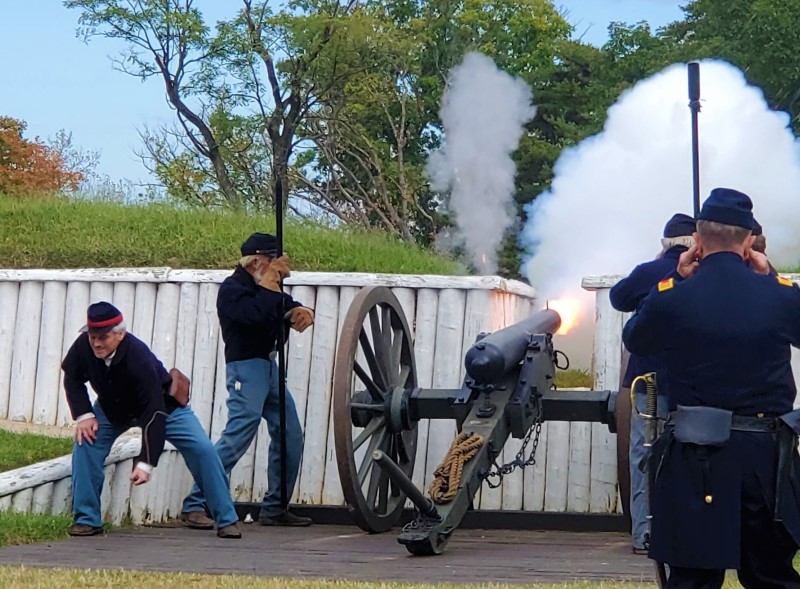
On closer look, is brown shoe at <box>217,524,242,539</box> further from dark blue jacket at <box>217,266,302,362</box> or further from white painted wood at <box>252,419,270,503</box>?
white painted wood at <box>252,419,270,503</box>

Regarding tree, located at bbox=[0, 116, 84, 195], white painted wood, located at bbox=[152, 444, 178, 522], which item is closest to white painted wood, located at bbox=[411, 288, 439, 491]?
white painted wood, located at bbox=[152, 444, 178, 522]

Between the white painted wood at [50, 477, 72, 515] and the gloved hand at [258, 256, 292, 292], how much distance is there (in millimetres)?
1681

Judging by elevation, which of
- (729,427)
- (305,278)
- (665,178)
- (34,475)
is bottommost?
(34,475)

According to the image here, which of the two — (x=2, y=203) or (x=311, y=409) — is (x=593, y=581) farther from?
(x=2, y=203)

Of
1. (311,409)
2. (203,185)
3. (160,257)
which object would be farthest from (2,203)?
(203,185)

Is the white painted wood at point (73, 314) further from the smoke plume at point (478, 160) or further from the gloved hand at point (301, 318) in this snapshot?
the smoke plume at point (478, 160)

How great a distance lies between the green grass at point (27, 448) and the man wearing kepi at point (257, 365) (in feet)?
3.49

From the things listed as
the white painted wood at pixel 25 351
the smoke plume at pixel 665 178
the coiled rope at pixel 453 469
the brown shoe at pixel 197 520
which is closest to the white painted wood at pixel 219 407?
the brown shoe at pixel 197 520

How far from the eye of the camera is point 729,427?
16.0ft

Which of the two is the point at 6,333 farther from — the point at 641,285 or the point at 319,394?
the point at 641,285

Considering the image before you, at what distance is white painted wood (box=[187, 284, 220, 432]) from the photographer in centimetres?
1013

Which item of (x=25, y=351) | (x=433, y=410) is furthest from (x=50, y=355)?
(x=433, y=410)

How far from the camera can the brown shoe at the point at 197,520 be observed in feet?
28.7

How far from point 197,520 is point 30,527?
1.29 meters
